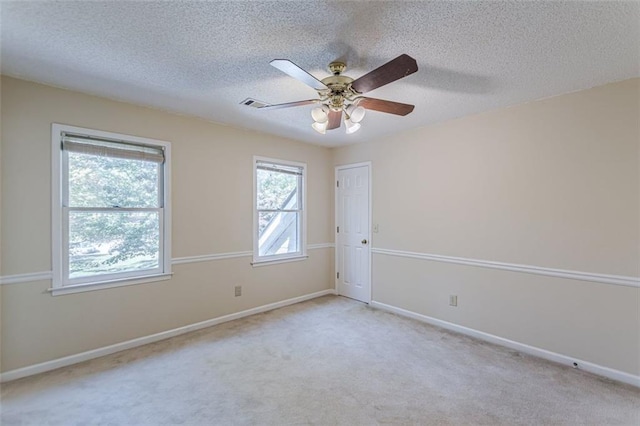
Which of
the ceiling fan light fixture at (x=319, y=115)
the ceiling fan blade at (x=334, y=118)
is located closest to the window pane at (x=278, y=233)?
the ceiling fan blade at (x=334, y=118)

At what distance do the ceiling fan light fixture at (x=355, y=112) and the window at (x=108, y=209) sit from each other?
2.13m

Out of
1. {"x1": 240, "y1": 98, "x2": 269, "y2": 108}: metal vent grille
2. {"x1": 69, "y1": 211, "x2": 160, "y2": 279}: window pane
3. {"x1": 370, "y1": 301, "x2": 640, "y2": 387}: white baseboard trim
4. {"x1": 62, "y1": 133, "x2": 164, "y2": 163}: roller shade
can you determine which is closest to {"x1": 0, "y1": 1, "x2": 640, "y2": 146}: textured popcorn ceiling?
{"x1": 240, "y1": 98, "x2": 269, "y2": 108}: metal vent grille

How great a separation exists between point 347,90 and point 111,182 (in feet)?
7.99

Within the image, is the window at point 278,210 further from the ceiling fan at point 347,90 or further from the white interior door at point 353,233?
the ceiling fan at point 347,90

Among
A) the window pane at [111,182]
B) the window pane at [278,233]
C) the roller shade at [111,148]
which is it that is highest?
the roller shade at [111,148]

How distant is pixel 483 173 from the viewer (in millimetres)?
3227

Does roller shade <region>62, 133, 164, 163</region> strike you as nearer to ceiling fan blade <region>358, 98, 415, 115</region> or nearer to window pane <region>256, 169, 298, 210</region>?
window pane <region>256, 169, 298, 210</region>

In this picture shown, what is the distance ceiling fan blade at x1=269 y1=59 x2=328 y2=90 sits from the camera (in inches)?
65.8

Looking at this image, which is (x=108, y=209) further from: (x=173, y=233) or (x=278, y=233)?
(x=278, y=233)

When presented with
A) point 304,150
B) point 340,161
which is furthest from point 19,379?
point 340,161

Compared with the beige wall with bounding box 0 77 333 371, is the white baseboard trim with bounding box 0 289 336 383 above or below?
below

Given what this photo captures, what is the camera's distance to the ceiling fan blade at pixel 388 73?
1.59 meters

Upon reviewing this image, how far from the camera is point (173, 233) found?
329 centimetres

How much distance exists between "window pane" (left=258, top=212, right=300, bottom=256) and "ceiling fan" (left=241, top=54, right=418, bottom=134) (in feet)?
6.77
